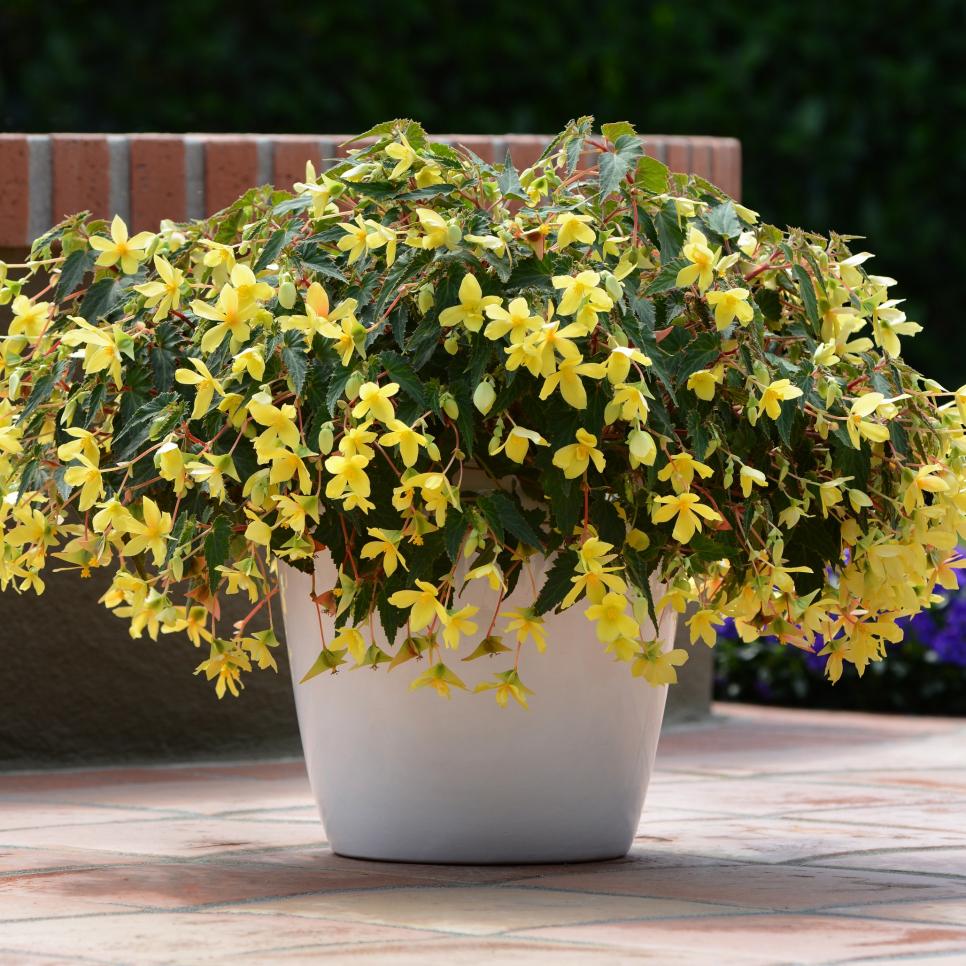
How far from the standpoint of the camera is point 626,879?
261 cm

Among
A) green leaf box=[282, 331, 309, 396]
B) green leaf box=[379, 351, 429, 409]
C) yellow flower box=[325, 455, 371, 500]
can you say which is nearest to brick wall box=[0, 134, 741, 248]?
green leaf box=[282, 331, 309, 396]

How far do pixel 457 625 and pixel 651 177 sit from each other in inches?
27.2

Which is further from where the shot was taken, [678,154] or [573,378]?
[678,154]

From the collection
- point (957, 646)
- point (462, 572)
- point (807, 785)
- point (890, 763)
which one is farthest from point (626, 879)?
point (957, 646)

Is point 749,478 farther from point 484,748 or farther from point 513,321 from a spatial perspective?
point 484,748

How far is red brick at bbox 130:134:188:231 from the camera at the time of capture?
3.93m

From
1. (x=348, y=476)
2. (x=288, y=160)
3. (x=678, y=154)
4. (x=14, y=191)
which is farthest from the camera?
(x=678, y=154)

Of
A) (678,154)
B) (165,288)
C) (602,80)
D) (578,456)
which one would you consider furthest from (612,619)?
(602,80)

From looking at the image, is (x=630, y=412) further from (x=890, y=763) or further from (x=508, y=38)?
(x=508, y=38)

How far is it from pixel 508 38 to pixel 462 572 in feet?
15.2

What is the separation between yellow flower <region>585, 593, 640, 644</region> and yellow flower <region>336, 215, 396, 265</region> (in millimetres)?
519

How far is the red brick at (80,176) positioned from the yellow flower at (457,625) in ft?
5.87

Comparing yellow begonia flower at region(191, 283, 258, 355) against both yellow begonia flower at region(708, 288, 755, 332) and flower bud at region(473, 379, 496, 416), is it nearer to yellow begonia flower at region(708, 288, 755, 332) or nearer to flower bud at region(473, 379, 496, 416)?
flower bud at region(473, 379, 496, 416)

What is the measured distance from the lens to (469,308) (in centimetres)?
240
